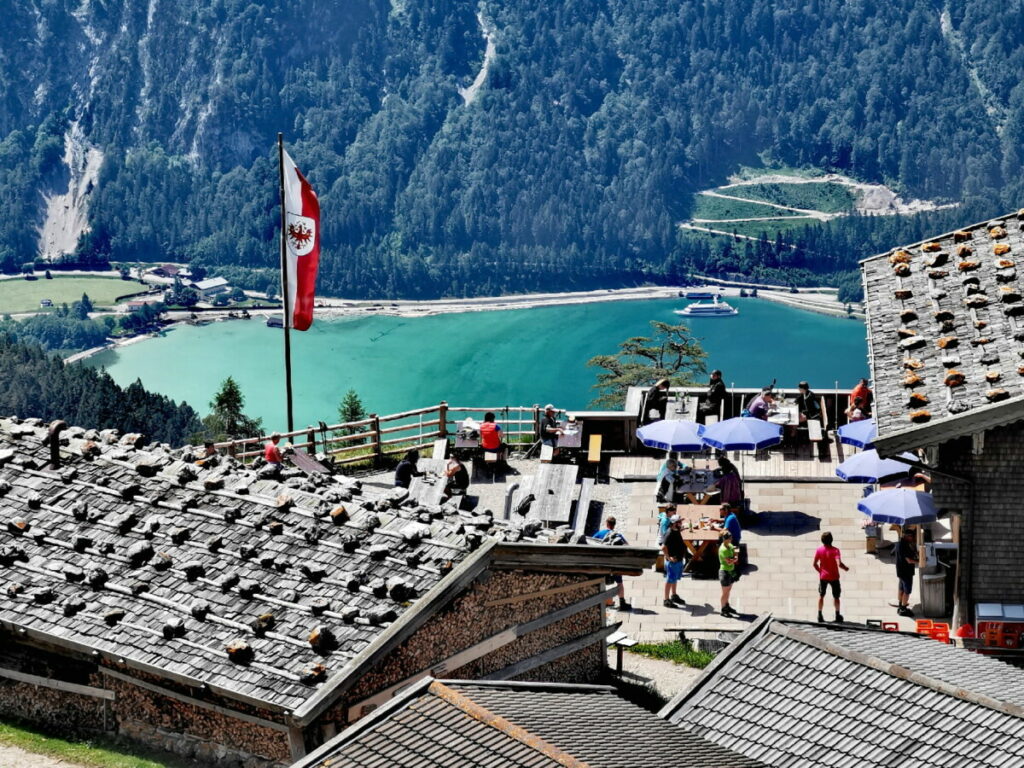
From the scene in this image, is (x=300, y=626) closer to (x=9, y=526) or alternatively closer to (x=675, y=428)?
(x=9, y=526)

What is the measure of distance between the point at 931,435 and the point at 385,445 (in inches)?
569

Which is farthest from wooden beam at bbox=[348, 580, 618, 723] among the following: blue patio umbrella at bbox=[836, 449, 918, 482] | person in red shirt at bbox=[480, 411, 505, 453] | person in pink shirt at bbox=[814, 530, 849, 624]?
person in red shirt at bbox=[480, 411, 505, 453]

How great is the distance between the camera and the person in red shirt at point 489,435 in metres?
30.7

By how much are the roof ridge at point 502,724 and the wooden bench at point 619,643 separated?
19.2 feet

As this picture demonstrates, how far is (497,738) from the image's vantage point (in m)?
14.4

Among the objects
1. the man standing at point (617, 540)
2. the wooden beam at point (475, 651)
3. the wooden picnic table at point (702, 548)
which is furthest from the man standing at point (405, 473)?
the wooden beam at point (475, 651)

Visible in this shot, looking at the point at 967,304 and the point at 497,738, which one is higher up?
the point at 967,304

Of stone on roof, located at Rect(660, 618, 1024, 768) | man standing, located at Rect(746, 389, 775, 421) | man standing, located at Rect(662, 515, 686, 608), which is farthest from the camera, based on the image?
man standing, located at Rect(746, 389, 775, 421)

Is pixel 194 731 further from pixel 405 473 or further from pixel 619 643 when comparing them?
pixel 405 473

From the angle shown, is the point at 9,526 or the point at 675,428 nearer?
the point at 9,526

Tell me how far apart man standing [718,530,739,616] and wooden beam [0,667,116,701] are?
355 inches

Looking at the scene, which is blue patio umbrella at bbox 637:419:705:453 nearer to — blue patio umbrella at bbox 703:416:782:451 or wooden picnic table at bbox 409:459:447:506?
blue patio umbrella at bbox 703:416:782:451

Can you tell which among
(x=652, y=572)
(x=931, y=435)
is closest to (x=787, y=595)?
(x=652, y=572)

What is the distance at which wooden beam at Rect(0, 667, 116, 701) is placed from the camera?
18781 mm
